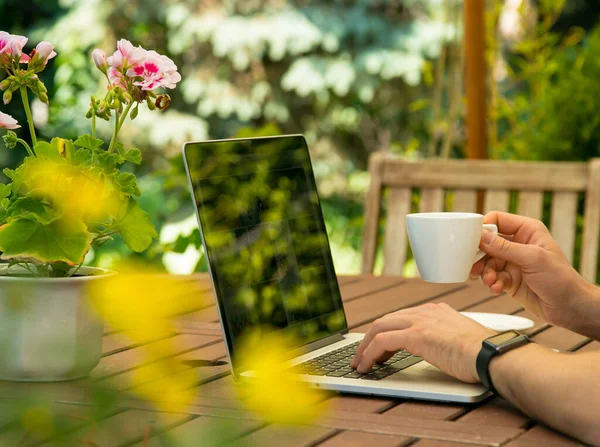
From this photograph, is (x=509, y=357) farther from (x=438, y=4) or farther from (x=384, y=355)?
(x=438, y=4)

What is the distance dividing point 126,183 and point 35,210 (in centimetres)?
10

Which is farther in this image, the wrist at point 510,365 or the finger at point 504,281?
the finger at point 504,281

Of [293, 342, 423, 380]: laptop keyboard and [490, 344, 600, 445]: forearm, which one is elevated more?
[490, 344, 600, 445]: forearm

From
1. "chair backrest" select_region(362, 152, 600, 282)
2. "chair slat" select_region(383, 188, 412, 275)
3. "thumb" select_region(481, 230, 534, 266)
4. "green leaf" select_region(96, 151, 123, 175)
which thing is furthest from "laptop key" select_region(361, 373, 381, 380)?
"chair slat" select_region(383, 188, 412, 275)

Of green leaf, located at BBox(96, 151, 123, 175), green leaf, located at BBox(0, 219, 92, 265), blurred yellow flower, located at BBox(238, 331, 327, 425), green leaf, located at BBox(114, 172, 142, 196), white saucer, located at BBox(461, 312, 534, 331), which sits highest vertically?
green leaf, located at BBox(96, 151, 123, 175)

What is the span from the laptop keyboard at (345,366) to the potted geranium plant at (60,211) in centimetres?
25

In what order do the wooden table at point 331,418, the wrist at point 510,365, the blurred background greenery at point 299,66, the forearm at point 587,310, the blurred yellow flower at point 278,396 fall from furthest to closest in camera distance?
the blurred background greenery at point 299,66 < the forearm at point 587,310 < the wrist at point 510,365 < the wooden table at point 331,418 < the blurred yellow flower at point 278,396

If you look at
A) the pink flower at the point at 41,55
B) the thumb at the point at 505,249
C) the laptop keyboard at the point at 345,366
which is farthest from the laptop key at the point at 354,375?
the pink flower at the point at 41,55

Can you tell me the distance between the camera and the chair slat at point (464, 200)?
2236mm

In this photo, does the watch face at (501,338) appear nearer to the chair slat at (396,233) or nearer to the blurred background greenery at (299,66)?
the chair slat at (396,233)

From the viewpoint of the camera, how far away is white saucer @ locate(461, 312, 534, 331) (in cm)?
143

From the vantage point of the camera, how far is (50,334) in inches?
41.3

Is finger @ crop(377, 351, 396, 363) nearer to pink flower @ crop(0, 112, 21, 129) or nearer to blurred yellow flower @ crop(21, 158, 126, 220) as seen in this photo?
blurred yellow flower @ crop(21, 158, 126, 220)

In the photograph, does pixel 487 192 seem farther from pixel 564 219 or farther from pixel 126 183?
Answer: pixel 126 183
